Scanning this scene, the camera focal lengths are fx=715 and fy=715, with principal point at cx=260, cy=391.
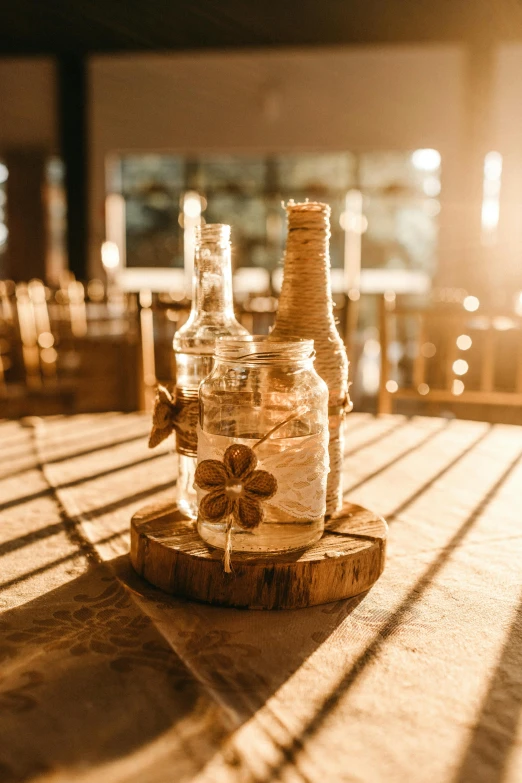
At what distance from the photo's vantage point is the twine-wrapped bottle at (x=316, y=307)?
68 centimetres

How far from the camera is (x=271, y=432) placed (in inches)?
21.9

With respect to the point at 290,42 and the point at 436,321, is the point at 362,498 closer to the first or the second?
the point at 436,321

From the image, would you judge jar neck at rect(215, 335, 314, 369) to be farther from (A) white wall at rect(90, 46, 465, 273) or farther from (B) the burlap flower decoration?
(A) white wall at rect(90, 46, 465, 273)

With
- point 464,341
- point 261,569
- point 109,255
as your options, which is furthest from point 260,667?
point 109,255


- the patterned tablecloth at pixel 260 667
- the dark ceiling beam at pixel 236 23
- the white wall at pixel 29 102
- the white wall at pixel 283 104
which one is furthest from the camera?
the white wall at pixel 29 102

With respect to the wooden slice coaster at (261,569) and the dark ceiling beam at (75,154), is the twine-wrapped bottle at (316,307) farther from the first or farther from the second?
the dark ceiling beam at (75,154)

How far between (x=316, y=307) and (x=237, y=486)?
0.22m

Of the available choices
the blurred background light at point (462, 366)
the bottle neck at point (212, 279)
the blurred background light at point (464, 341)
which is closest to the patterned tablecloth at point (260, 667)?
the bottle neck at point (212, 279)

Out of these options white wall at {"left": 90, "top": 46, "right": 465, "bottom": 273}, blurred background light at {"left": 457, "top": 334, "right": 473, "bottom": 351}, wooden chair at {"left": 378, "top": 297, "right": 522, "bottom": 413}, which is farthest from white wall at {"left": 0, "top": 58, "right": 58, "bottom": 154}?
blurred background light at {"left": 457, "top": 334, "right": 473, "bottom": 351}

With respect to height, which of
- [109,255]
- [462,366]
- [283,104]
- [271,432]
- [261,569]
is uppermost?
[283,104]

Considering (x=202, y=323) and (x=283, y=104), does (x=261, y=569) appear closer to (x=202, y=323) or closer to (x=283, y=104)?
(x=202, y=323)

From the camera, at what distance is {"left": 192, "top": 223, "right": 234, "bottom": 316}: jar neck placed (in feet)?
2.24

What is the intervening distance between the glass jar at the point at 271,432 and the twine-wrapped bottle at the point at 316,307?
8 cm

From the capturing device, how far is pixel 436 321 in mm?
4090
